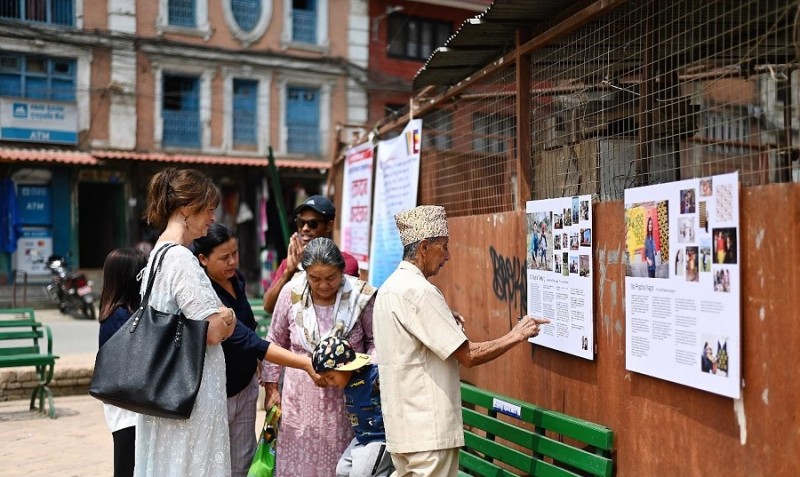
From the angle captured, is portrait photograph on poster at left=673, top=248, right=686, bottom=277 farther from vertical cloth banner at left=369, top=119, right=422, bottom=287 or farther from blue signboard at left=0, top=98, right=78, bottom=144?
blue signboard at left=0, top=98, right=78, bottom=144

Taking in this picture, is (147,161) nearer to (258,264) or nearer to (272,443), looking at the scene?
(258,264)

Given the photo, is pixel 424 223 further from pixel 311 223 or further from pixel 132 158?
pixel 132 158

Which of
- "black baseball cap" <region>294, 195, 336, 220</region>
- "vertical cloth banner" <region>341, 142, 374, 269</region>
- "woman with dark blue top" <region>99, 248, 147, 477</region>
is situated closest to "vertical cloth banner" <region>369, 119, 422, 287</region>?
"vertical cloth banner" <region>341, 142, 374, 269</region>

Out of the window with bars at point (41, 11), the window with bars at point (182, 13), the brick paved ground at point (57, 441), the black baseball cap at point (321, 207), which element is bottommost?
the brick paved ground at point (57, 441)

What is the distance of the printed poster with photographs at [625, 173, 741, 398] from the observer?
2.93 m

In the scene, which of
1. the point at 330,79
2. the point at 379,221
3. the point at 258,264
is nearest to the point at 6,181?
the point at 258,264

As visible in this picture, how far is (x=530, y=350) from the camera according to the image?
452 cm

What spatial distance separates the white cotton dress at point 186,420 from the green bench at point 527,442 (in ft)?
4.92

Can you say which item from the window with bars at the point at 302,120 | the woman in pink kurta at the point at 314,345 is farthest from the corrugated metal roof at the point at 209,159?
the woman in pink kurta at the point at 314,345

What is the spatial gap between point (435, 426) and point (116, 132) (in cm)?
1870

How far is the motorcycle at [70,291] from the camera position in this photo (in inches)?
682

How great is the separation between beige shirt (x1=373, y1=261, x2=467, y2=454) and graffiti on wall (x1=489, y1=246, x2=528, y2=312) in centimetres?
106

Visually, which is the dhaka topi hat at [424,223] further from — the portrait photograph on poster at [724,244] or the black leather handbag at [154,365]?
the portrait photograph on poster at [724,244]

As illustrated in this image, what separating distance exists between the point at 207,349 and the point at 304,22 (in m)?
20.8
